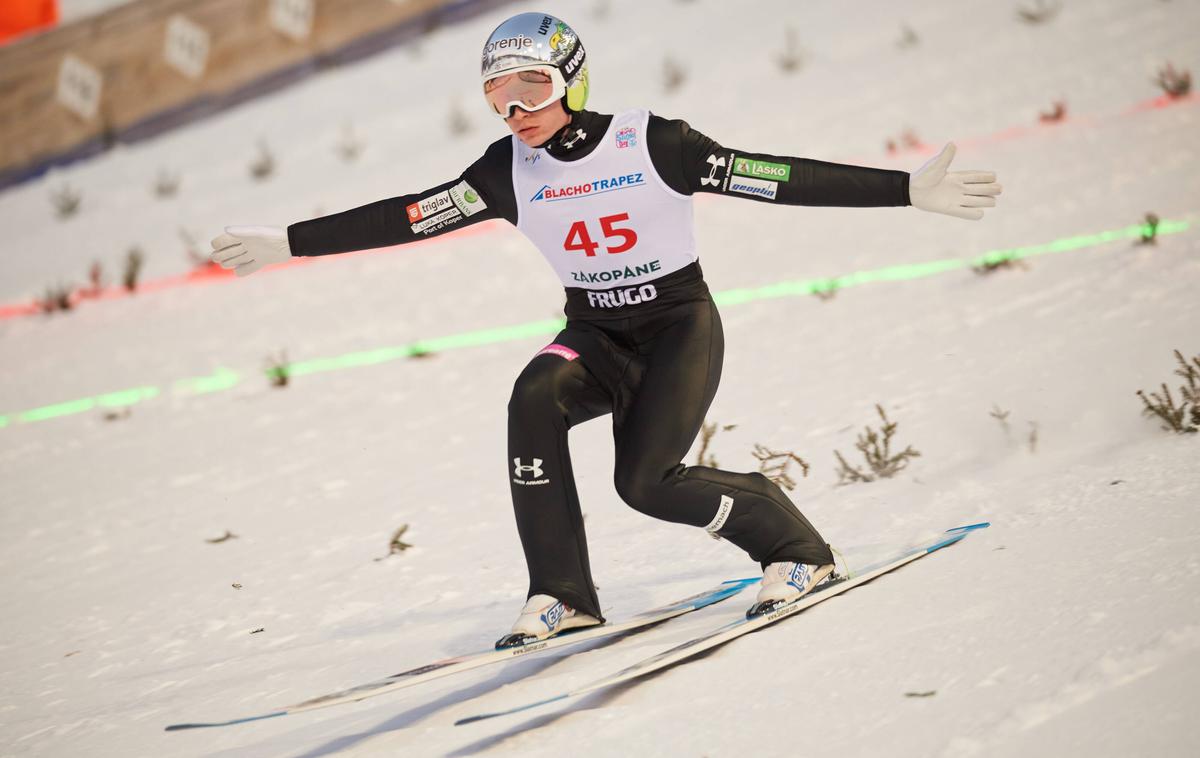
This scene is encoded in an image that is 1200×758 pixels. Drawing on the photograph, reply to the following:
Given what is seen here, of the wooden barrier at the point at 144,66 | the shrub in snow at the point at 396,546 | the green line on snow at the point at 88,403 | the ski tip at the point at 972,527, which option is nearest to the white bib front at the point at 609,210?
the ski tip at the point at 972,527

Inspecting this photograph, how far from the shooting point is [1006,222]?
30.0ft

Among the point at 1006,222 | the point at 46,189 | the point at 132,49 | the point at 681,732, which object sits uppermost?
the point at 132,49

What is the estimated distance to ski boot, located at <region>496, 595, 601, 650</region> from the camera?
13.6ft

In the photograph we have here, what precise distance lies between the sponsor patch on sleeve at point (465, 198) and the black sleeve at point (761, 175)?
2.21ft

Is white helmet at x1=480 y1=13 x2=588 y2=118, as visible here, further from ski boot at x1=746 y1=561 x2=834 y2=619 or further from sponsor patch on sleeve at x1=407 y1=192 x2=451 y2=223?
ski boot at x1=746 y1=561 x2=834 y2=619

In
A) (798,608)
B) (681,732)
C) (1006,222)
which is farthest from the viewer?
(1006,222)

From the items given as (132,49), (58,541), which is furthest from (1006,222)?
(132,49)

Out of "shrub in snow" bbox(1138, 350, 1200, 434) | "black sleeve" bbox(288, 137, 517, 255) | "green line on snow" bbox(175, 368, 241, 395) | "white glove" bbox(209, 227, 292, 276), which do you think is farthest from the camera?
"green line on snow" bbox(175, 368, 241, 395)

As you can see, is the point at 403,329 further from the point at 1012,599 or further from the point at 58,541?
the point at 1012,599

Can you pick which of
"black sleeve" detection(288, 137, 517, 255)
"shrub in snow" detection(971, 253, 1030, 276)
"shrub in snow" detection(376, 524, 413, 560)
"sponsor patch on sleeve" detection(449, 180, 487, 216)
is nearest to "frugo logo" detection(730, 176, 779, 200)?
"black sleeve" detection(288, 137, 517, 255)

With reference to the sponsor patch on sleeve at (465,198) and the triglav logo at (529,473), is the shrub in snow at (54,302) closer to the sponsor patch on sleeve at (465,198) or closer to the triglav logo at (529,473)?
the sponsor patch on sleeve at (465,198)

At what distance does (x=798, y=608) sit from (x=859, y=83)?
9930 mm

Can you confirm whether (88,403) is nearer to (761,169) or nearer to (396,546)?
(396,546)

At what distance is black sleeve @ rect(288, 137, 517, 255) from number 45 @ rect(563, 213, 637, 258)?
10.8 inches
